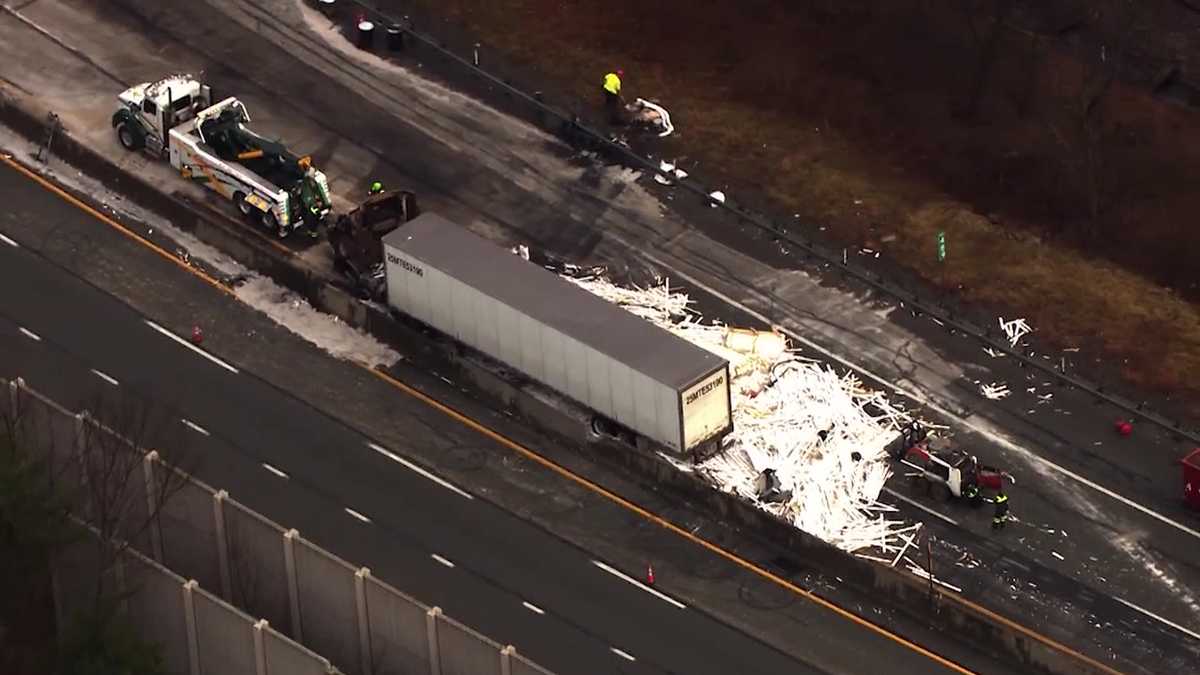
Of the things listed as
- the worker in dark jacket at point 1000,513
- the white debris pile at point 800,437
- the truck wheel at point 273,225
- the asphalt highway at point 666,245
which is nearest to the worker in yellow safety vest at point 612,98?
the asphalt highway at point 666,245

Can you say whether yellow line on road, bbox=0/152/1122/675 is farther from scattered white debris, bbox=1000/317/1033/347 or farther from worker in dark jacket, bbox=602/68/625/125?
worker in dark jacket, bbox=602/68/625/125

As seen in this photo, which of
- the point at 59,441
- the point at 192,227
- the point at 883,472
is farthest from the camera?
the point at 192,227

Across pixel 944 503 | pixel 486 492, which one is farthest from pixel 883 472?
pixel 486 492

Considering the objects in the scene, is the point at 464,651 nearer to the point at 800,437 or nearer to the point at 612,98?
the point at 800,437

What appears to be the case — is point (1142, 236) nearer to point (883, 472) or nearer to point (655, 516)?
point (883, 472)

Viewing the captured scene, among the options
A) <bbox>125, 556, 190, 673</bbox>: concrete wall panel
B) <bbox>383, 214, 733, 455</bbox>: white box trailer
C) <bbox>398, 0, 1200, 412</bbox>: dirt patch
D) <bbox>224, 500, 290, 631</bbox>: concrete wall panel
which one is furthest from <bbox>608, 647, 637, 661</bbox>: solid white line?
<bbox>398, 0, 1200, 412</bbox>: dirt patch

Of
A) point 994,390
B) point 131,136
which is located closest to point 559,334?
point 994,390
